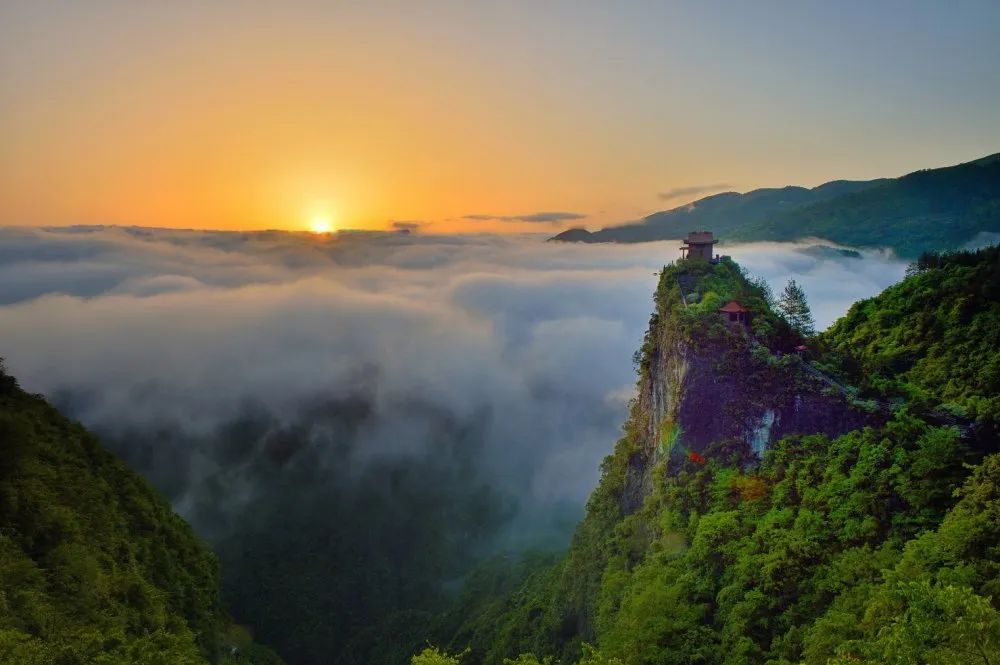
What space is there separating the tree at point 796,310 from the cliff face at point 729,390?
8.24 ft

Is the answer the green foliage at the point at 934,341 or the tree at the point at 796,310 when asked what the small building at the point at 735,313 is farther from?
the tree at the point at 796,310

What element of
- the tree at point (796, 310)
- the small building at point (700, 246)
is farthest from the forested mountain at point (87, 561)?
the small building at point (700, 246)

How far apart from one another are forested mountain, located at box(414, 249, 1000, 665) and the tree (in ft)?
6.75

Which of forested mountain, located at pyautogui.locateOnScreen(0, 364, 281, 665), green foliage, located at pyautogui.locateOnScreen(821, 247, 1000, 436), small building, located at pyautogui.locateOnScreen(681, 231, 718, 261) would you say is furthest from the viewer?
small building, located at pyautogui.locateOnScreen(681, 231, 718, 261)

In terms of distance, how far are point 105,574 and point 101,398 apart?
17389cm

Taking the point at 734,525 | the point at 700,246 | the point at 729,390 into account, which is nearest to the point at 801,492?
the point at 734,525

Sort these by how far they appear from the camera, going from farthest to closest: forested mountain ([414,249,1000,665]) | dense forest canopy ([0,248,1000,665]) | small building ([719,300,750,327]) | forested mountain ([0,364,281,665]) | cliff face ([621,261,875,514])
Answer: small building ([719,300,750,327]) → cliff face ([621,261,875,514]) → forested mountain ([0,364,281,665]) → dense forest canopy ([0,248,1000,665]) → forested mountain ([414,249,1000,665])

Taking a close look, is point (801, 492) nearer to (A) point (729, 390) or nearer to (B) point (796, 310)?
(A) point (729, 390)

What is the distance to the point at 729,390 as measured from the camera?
41.1 metres

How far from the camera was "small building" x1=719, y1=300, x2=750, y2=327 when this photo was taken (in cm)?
4525

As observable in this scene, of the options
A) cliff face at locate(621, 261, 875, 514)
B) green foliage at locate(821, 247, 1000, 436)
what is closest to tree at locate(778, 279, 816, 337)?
cliff face at locate(621, 261, 875, 514)

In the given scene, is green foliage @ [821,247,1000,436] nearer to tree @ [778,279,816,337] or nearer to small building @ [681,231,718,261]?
tree @ [778,279,816,337]

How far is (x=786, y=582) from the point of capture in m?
29.6

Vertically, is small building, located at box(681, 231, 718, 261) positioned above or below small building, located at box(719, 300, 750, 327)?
above
